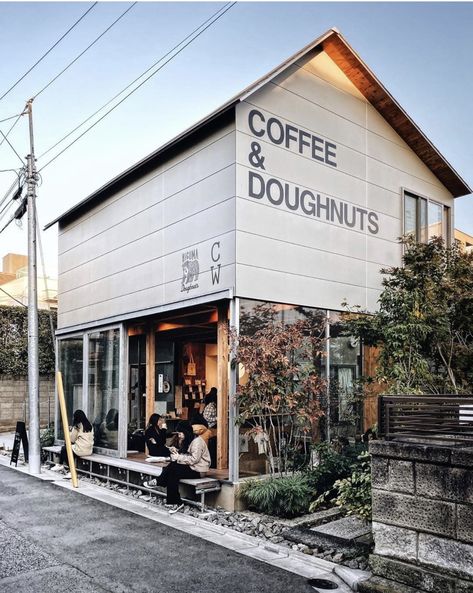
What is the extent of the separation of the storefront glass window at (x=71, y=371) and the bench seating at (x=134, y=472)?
133 cm

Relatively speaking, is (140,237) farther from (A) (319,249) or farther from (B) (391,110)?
(B) (391,110)

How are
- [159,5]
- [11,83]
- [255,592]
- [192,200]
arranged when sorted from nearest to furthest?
[255,592] < [159,5] < [192,200] < [11,83]

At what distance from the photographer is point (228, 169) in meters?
10.5

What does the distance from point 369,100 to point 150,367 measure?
7995 mm

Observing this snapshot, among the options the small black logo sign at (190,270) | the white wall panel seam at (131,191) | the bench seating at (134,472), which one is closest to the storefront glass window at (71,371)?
the bench seating at (134,472)

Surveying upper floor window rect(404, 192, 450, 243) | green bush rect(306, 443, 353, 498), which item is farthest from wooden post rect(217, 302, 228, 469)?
upper floor window rect(404, 192, 450, 243)

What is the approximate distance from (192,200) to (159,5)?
345 cm

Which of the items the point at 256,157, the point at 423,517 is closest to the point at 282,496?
the point at 423,517

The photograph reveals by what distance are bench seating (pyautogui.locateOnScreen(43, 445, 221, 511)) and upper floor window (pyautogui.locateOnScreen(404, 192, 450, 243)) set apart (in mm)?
7764

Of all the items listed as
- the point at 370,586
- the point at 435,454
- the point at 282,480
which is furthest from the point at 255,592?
the point at 282,480

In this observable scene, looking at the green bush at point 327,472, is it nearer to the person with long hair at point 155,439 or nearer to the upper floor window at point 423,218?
the person with long hair at point 155,439

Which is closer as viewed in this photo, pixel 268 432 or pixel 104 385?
pixel 268 432

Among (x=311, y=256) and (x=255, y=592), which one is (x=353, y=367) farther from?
(x=255, y=592)

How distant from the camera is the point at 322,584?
6.22 m
